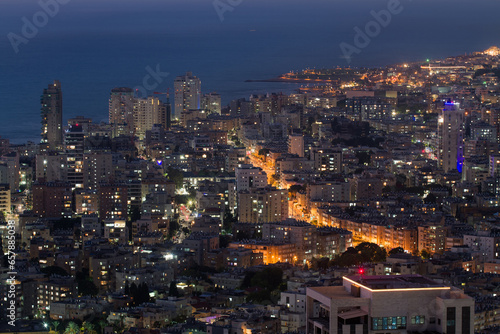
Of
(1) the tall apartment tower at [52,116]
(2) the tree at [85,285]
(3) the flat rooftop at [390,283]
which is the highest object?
(1) the tall apartment tower at [52,116]

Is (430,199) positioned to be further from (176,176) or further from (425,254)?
(176,176)

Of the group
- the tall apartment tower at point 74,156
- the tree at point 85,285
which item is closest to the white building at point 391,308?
the tree at point 85,285

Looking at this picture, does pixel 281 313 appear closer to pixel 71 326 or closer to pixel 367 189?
pixel 71 326

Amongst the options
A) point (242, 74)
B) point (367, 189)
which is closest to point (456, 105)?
point (367, 189)

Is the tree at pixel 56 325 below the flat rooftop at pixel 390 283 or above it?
below

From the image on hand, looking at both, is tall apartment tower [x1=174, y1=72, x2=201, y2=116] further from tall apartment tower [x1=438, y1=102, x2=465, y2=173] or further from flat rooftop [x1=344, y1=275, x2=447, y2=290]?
flat rooftop [x1=344, y1=275, x2=447, y2=290]

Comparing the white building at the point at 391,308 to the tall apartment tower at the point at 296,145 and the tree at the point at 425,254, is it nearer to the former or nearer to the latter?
the tree at the point at 425,254

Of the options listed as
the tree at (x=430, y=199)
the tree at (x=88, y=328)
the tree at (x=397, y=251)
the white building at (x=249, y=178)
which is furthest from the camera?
the white building at (x=249, y=178)
